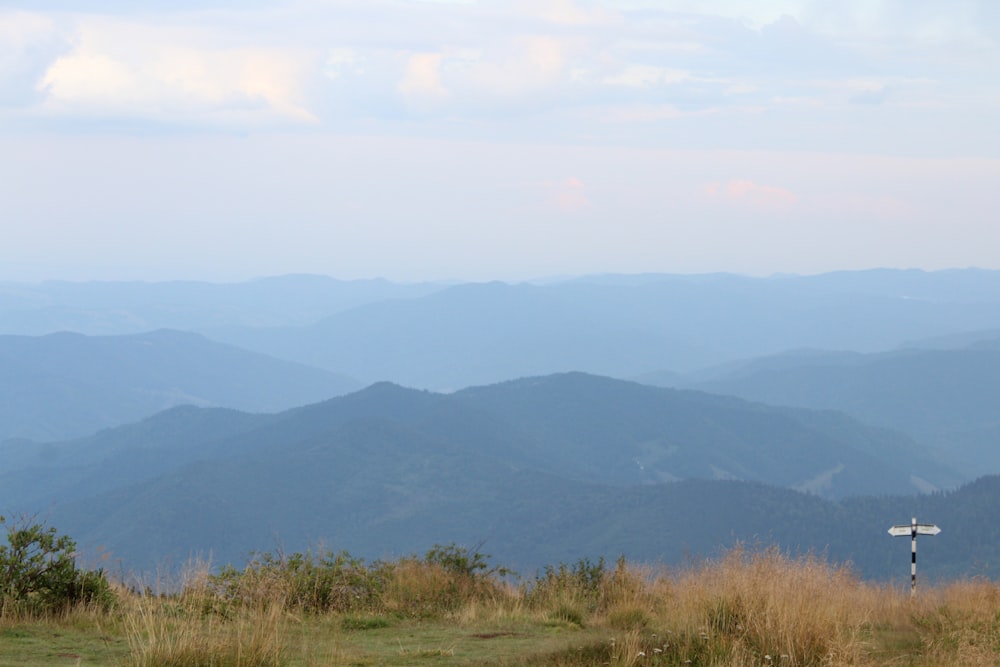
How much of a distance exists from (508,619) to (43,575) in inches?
182

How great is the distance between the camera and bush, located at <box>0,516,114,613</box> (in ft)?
31.2

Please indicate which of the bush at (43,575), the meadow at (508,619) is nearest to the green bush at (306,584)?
the meadow at (508,619)

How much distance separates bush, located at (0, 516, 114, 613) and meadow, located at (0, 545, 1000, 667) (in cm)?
15

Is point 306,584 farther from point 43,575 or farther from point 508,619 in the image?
point 43,575

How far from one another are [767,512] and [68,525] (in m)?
130

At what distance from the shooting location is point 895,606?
1182 centimetres

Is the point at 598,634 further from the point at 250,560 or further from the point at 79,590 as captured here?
the point at 79,590

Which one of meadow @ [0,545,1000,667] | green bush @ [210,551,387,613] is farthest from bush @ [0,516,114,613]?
green bush @ [210,551,387,613]

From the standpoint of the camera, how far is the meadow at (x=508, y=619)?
25.7ft

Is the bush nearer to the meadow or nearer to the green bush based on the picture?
the meadow

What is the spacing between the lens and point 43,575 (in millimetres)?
9656

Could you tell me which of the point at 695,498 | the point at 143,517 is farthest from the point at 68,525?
the point at 695,498

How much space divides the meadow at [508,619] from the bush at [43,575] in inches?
6.1

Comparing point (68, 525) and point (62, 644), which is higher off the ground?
point (62, 644)
